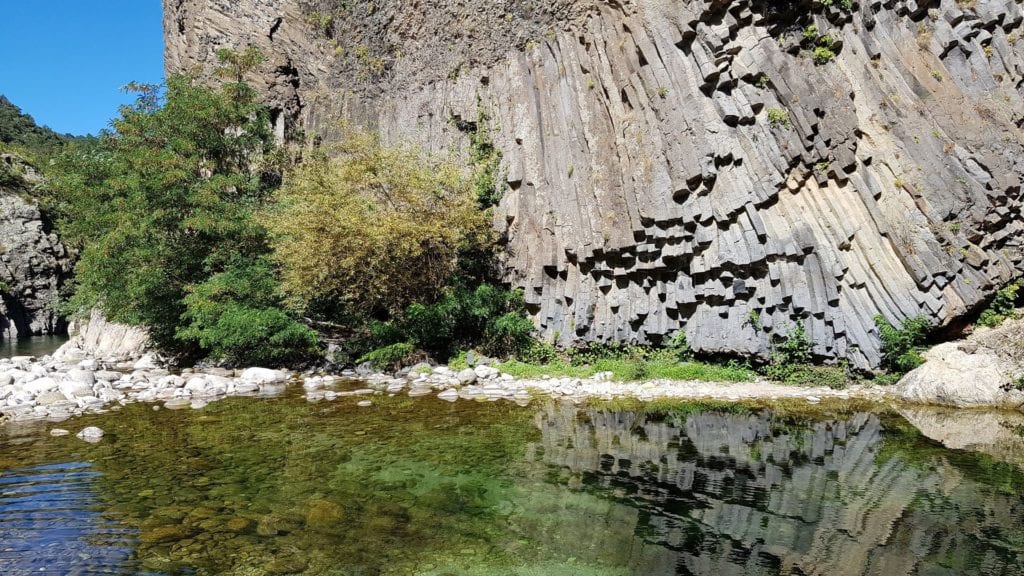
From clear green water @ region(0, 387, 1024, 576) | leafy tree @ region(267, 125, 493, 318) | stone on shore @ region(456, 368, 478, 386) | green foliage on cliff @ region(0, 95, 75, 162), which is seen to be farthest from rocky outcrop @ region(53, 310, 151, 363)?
green foliage on cliff @ region(0, 95, 75, 162)

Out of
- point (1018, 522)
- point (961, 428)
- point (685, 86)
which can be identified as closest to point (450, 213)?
Result: point (685, 86)

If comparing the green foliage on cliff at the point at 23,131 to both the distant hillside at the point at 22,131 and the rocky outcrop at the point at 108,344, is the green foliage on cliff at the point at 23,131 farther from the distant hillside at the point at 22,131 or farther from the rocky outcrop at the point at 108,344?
the rocky outcrop at the point at 108,344

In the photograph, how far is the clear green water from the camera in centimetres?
565

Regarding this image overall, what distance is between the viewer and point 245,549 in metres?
5.90

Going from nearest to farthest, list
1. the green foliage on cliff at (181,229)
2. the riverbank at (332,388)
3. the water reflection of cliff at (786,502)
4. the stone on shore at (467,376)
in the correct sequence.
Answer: the water reflection of cliff at (786,502) → the riverbank at (332,388) → the stone on shore at (467,376) → the green foliage on cliff at (181,229)

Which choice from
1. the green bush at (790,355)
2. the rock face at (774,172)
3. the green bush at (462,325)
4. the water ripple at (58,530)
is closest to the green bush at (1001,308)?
the rock face at (774,172)

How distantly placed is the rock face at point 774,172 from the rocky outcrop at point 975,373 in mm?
837

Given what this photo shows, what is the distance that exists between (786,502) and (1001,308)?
11.1m

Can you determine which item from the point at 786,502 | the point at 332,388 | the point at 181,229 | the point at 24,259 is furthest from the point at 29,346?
the point at 786,502

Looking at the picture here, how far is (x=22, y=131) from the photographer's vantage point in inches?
2429

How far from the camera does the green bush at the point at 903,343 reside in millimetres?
13414

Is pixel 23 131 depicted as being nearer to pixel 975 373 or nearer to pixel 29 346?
pixel 29 346

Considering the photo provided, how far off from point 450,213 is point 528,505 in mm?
12314

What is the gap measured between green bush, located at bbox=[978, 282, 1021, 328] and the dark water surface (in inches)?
1391
